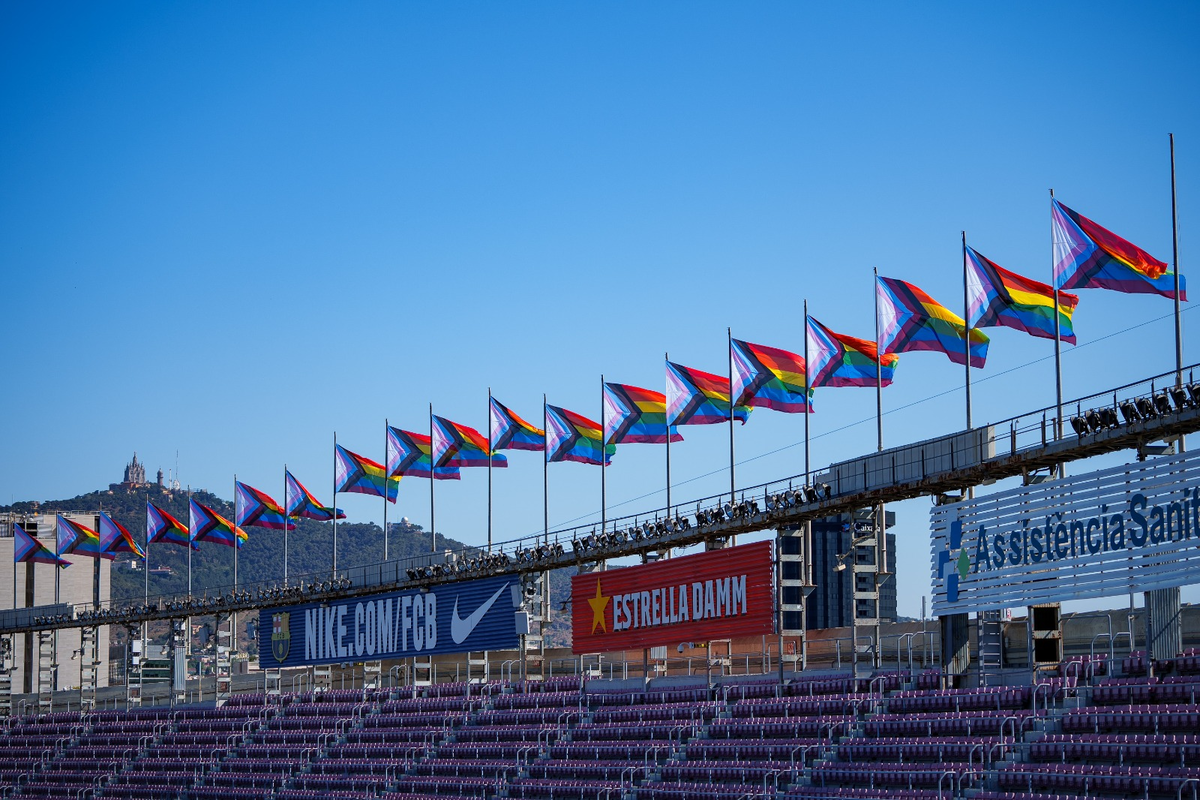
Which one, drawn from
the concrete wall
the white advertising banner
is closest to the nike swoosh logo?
the white advertising banner

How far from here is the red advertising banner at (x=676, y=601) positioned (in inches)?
1703

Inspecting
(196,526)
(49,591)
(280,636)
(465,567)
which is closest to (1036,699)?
(465,567)

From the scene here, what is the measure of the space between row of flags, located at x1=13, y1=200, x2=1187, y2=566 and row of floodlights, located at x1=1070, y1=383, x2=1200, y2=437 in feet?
7.11

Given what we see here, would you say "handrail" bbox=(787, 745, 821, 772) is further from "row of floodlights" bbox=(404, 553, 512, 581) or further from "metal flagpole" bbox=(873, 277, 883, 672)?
"row of floodlights" bbox=(404, 553, 512, 581)

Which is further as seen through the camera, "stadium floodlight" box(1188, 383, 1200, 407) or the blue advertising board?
the blue advertising board

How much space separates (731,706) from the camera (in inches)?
1699

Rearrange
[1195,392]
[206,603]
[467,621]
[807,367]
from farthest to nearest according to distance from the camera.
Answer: [206,603] → [467,621] → [807,367] → [1195,392]

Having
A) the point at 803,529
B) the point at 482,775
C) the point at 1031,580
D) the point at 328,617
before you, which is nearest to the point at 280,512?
the point at 328,617

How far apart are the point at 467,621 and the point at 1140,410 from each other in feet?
94.0

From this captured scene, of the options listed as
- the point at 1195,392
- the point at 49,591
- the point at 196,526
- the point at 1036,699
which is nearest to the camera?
the point at 1195,392

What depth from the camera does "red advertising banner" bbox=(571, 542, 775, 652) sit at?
43.2 m

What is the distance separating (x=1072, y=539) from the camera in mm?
34375

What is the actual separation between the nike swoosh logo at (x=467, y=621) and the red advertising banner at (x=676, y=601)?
453 cm

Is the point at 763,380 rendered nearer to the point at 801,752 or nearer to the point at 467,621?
the point at 801,752
